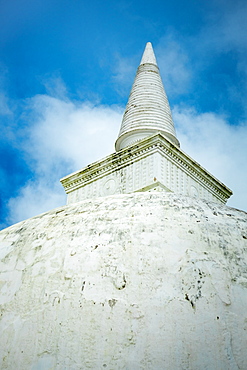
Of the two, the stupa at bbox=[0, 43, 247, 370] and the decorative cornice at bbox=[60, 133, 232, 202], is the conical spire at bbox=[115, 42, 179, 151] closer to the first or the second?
the decorative cornice at bbox=[60, 133, 232, 202]

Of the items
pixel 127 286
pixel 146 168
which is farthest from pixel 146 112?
pixel 127 286

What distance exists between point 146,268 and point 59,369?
0.72 m

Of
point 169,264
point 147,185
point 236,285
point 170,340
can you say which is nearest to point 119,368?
point 170,340

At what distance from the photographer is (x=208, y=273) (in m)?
2.45

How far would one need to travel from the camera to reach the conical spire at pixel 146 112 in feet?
28.9

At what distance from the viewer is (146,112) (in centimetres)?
913

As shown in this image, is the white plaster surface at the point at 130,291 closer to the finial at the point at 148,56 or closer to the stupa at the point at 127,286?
the stupa at the point at 127,286

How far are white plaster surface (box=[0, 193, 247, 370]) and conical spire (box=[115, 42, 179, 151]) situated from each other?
5.94 metres

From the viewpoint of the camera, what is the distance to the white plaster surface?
2207mm

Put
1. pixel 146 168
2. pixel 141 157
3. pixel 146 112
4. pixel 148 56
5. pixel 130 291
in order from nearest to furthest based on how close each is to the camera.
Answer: pixel 130 291 → pixel 146 168 → pixel 141 157 → pixel 146 112 → pixel 148 56

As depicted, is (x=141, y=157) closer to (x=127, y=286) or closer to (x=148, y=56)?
(x=148, y=56)

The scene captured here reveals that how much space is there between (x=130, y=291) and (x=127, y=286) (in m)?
0.04

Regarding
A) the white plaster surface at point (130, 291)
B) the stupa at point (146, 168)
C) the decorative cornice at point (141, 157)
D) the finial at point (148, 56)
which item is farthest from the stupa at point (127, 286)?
the finial at point (148, 56)

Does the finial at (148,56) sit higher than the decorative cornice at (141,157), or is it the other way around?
the finial at (148,56)
